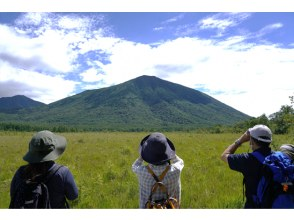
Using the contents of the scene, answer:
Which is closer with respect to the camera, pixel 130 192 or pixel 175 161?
pixel 175 161

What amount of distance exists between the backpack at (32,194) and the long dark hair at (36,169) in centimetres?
5

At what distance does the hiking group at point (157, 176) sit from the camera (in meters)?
3.16

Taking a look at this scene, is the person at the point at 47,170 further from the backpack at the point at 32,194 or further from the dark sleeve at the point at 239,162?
the dark sleeve at the point at 239,162

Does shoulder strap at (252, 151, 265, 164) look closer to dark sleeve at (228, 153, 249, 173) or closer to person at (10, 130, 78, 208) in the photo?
dark sleeve at (228, 153, 249, 173)

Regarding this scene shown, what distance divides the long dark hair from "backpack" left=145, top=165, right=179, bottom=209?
1117mm

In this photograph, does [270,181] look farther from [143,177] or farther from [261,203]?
[143,177]

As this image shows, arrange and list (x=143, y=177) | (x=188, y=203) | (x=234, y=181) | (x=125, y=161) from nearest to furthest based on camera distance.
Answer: (x=143, y=177) < (x=188, y=203) < (x=234, y=181) < (x=125, y=161)

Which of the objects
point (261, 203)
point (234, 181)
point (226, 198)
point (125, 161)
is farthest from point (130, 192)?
point (125, 161)

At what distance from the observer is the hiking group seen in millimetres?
3162

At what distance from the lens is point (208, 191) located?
6.94m

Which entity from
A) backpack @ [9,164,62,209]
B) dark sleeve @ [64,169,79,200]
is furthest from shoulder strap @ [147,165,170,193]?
backpack @ [9,164,62,209]

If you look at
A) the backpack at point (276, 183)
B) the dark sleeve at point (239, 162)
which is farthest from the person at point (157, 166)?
the backpack at point (276, 183)

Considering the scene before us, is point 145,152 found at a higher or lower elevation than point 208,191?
higher

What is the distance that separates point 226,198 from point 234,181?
1871 mm
